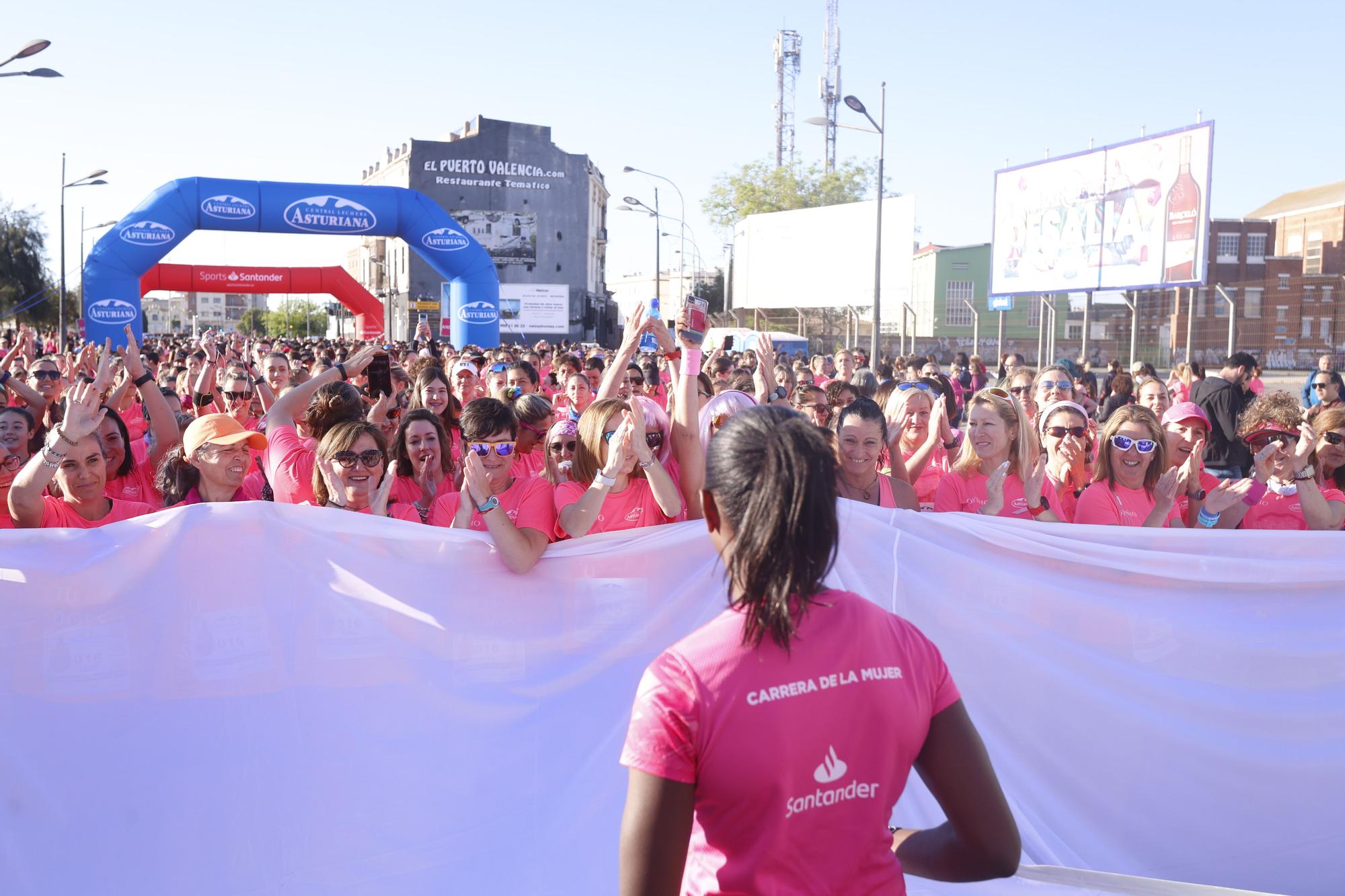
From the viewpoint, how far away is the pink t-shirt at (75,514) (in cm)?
406

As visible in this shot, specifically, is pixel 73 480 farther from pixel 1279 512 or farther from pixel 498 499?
pixel 1279 512

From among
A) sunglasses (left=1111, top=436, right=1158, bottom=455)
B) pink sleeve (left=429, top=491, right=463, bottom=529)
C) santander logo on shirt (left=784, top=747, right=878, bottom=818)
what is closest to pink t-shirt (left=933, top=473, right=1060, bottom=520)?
sunglasses (left=1111, top=436, right=1158, bottom=455)

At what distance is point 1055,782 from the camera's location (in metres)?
3.90

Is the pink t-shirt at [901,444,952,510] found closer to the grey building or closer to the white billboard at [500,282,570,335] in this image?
the white billboard at [500,282,570,335]

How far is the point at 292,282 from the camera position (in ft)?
140

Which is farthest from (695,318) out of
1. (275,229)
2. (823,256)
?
(823,256)

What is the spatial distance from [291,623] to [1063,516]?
10.7 feet

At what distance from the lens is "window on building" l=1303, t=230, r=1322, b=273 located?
62656mm

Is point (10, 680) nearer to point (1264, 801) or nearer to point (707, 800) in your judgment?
point (707, 800)

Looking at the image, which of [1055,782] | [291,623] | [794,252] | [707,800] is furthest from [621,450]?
[794,252]

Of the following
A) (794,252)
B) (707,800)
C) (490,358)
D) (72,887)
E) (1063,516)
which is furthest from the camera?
(794,252)

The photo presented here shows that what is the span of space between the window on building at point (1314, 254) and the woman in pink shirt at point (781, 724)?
230ft

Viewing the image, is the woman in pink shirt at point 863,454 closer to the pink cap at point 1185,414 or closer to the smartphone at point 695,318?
the smartphone at point 695,318

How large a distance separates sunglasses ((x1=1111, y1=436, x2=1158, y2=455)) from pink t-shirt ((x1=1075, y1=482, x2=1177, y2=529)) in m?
0.17
